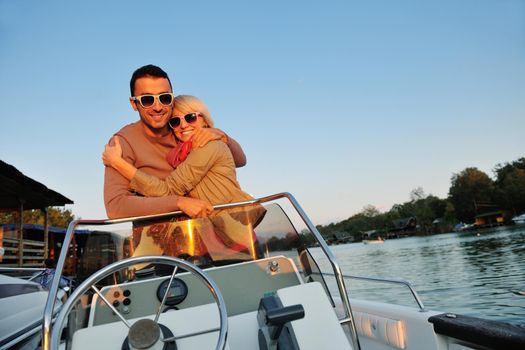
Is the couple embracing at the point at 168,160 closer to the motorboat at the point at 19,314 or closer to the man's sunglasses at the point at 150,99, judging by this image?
the man's sunglasses at the point at 150,99

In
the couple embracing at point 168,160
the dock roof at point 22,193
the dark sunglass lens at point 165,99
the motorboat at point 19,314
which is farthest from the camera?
the dock roof at point 22,193

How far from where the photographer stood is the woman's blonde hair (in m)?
2.70

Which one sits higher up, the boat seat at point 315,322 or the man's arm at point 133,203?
the man's arm at point 133,203

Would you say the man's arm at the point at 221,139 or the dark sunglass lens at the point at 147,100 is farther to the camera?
the dark sunglass lens at the point at 147,100

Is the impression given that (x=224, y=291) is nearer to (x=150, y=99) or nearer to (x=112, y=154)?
(x=112, y=154)

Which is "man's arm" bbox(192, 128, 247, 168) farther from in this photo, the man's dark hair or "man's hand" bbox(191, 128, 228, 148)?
the man's dark hair

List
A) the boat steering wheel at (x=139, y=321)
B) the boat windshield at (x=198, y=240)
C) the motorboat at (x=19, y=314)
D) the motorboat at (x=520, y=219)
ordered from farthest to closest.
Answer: the motorboat at (x=520, y=219) → the motorboat at (x=19, y=314) → the boat windshield at (x=198, y=240) → the boat steering wheel at (x=139, y=321)

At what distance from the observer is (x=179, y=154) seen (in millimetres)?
2590

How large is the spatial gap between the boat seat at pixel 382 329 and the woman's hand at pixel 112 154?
2.10 m

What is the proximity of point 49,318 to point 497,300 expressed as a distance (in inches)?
386

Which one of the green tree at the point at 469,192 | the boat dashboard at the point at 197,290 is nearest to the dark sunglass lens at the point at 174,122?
the boat dashboard at the point at 197,290

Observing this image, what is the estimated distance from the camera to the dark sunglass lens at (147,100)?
2.65 m

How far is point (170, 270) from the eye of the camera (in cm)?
204

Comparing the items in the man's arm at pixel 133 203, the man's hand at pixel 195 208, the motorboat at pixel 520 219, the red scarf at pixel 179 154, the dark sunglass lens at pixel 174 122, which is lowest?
the motorboat at pixel 520 219
